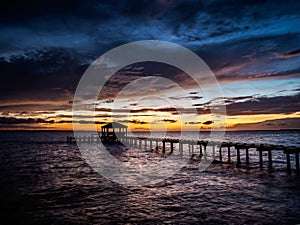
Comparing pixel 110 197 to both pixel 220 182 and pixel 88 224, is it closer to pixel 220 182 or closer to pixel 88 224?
pixel 88 224

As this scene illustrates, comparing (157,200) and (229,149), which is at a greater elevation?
(229,149)

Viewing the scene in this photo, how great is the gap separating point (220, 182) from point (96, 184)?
9951 mm

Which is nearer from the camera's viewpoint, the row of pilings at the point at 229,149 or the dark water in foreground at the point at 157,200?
the dark water in foreground at the point at 157,200

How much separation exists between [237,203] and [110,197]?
25.4 feet

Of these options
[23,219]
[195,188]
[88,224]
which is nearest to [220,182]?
[195,188]

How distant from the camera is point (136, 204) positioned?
14.8m

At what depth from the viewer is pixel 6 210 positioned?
13789mm

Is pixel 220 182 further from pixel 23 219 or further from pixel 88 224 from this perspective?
pixel 23 219

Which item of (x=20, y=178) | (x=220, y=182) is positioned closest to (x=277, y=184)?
(x=220, y=182)

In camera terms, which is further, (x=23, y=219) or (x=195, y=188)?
(x=195, y=188)

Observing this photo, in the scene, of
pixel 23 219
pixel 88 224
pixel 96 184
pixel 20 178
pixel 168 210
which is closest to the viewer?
pixel 88 224

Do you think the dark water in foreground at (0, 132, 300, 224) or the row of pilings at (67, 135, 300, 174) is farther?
the row of pilings at (67, 135, 300, 174)

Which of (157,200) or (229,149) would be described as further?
(229,149)

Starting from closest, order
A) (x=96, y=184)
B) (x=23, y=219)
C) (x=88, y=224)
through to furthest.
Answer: (x=88, y=224) → (x=23, y=219) → (x=96, y=184)
